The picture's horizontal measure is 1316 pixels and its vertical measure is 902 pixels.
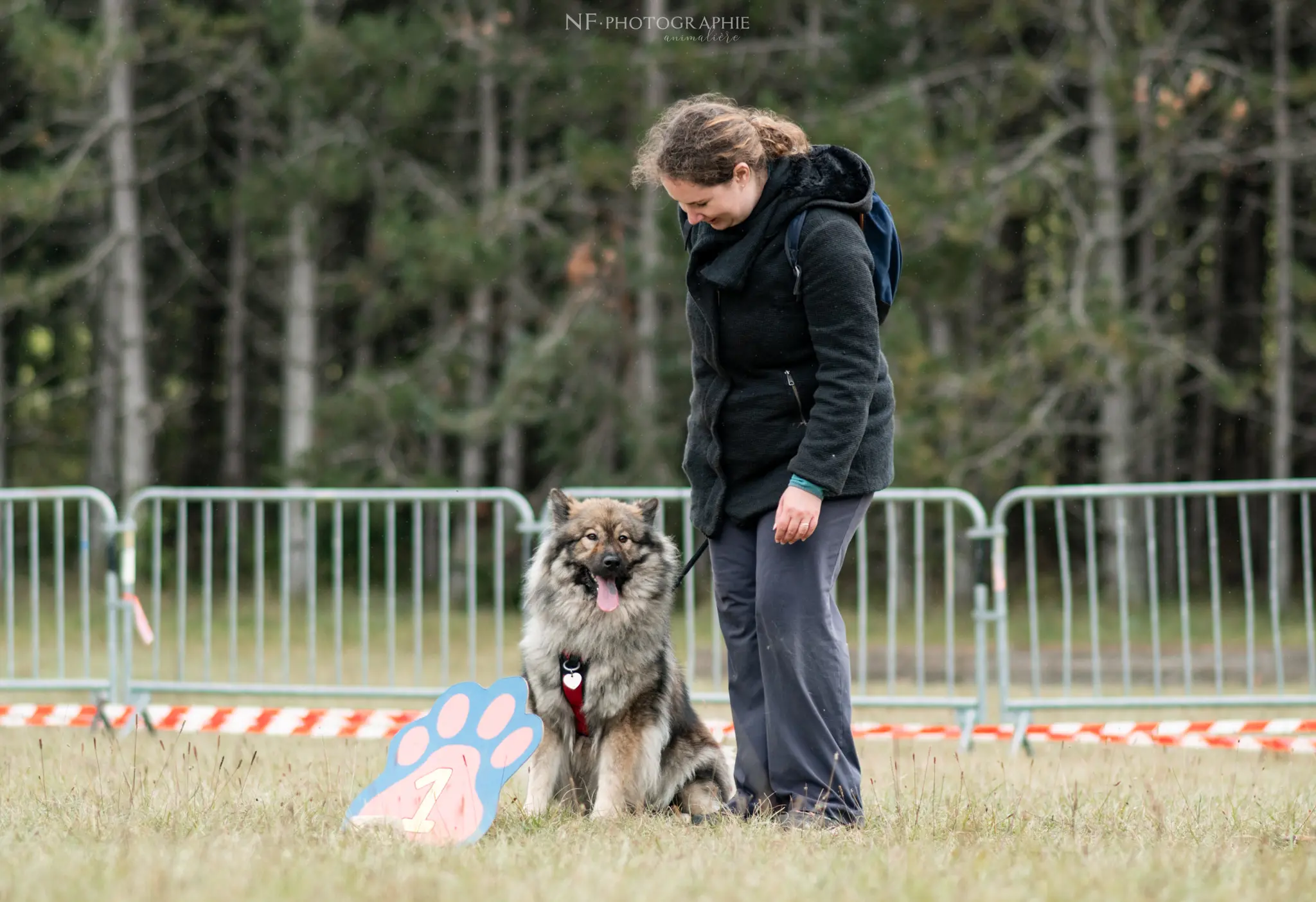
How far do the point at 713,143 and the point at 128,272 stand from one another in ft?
50.6

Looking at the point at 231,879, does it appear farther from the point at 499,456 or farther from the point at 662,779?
the point at 499,456

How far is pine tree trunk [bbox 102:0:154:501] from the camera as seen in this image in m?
17.5

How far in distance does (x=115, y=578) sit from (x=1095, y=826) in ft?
17.8

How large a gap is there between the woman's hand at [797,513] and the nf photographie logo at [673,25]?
12.6 m

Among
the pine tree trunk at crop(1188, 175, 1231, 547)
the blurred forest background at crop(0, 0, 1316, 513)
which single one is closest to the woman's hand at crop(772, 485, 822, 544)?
the blurred forest background at crop(0, 0, 1316, 513)

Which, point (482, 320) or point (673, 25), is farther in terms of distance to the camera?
point (482, 320)

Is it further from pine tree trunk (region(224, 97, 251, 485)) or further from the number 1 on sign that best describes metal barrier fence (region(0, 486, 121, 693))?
the number 1 on sign

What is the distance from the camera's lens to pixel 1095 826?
4.14m

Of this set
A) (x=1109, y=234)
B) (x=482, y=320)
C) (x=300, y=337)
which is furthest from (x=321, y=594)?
(x=1109, y=234)

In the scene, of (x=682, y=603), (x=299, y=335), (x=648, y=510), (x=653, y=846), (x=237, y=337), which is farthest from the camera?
(x=237, y=337)

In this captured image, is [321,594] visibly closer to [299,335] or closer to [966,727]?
[299,335]

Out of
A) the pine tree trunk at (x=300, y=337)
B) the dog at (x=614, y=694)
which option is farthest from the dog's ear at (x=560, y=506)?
the pine tree trunk at (x=300, y=337)

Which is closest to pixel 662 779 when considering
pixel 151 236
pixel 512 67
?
pixel 512 67

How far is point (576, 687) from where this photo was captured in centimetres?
449
